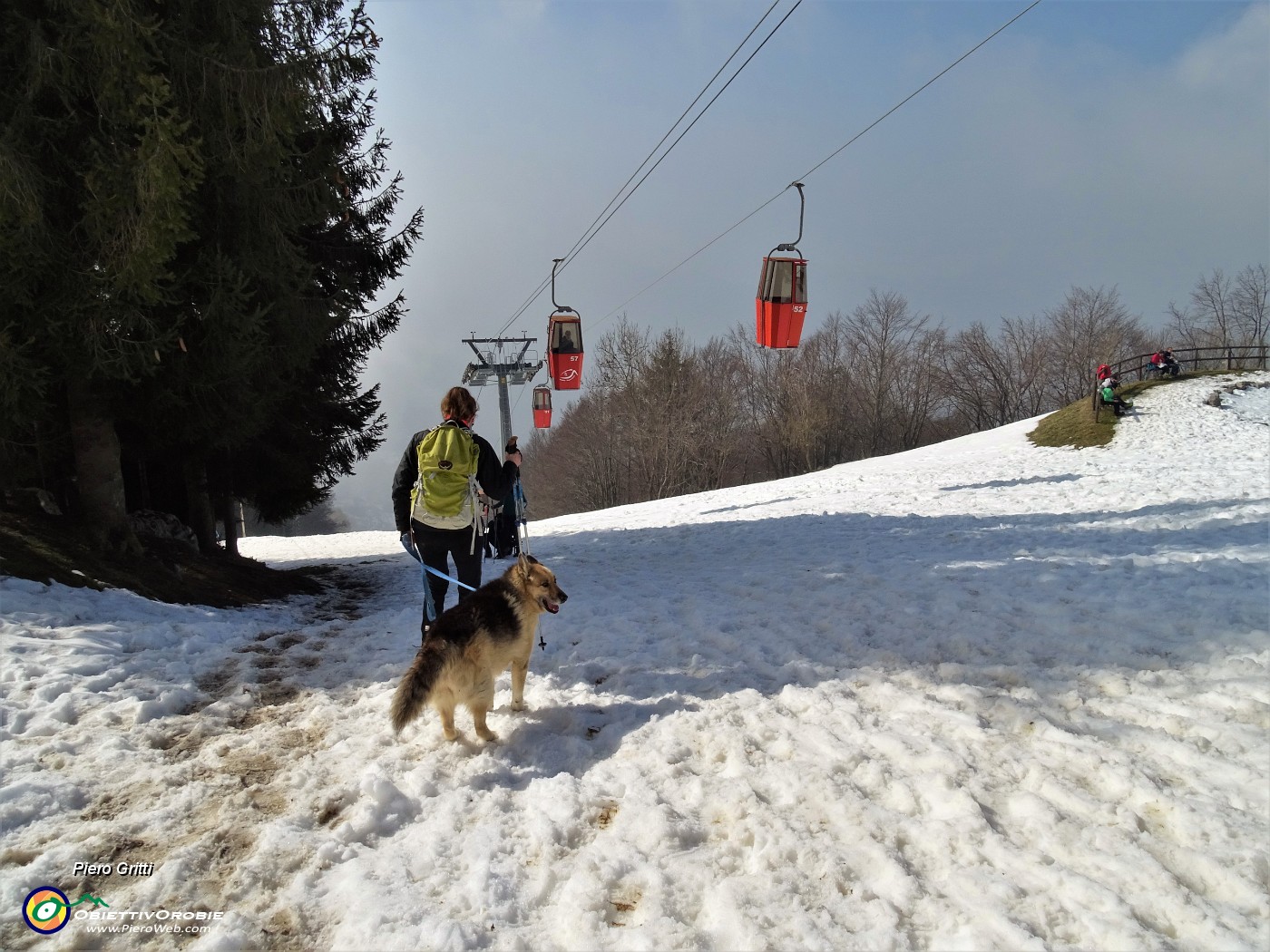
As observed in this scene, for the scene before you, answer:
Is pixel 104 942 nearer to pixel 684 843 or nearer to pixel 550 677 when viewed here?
pixel 684 843

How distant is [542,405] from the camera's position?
29.7 meters

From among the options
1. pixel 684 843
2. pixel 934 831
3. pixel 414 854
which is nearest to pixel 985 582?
pixel 934 831

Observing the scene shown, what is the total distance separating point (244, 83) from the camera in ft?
24.4

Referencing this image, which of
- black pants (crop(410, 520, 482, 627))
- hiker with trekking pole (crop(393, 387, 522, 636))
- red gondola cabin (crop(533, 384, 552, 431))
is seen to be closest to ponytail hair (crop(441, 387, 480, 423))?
hiker with trekking pole (crop(393, 387, 522, 636))

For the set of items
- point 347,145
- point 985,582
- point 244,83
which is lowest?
point 985,582

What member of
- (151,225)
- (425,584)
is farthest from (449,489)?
(151,225)

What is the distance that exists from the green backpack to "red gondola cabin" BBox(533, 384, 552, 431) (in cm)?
2395

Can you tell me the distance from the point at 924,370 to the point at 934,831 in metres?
67.4

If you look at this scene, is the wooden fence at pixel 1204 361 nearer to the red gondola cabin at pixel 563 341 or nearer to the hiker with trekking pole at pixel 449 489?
the red gondola cabin at pixel 563 341

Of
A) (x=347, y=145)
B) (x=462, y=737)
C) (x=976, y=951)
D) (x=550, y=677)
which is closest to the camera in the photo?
(x=976, y=951)

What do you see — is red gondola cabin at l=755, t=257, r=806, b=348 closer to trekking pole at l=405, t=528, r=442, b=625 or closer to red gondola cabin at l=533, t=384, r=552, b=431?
trekking pole at l=405, t=528, r=442, b=625

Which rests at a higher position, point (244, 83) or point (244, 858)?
point (244, 83)

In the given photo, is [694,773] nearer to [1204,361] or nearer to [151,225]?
[151,225]

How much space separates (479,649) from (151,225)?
5.84m
